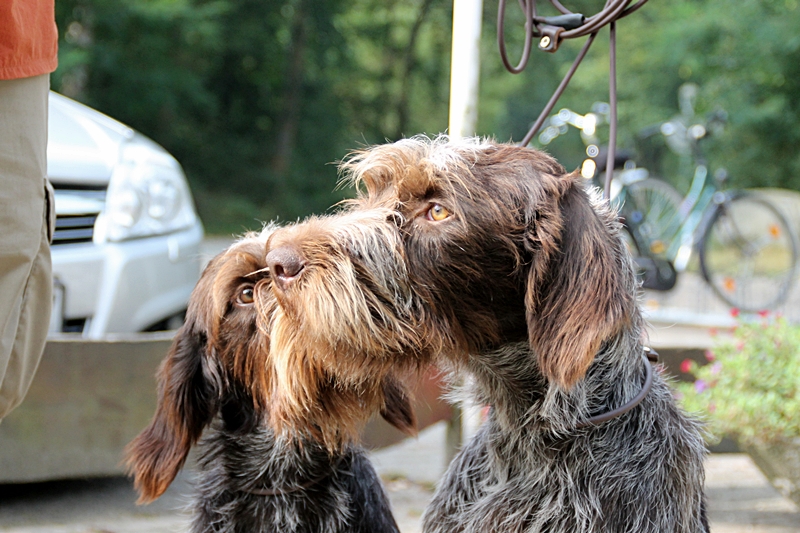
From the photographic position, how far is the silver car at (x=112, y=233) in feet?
13.0

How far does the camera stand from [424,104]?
81.1 ft

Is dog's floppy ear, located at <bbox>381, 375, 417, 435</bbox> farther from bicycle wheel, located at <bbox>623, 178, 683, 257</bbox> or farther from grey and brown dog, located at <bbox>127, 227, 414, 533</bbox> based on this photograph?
bicycle wheel, located at <bbox>623, 178, 683, 257</bbox>

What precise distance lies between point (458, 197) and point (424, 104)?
23.4 metres

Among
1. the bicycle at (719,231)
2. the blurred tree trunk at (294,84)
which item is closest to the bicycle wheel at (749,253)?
the bicycle at (719,231)

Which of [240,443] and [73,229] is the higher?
[73,229]

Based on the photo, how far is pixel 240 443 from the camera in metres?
2.54

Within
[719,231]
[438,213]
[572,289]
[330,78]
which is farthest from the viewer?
[330,78]

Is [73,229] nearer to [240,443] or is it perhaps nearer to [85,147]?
[85,147]

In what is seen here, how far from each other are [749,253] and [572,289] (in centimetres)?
747

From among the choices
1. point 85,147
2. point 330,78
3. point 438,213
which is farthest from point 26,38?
point 330,78

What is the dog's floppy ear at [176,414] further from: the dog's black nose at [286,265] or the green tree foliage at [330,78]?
the green tree foliage at [330,78]

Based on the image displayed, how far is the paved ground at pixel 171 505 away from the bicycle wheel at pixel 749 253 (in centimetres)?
415

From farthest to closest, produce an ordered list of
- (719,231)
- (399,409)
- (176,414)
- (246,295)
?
(719,231) → (399,409) → (176,414) → (246,295)

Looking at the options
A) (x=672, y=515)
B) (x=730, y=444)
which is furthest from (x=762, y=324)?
(x=672, y=515)
